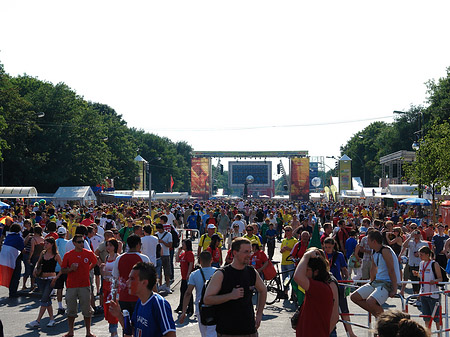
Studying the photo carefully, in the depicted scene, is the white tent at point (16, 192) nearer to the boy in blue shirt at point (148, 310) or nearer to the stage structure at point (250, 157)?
the boy in blue shirt at point (148, 310)

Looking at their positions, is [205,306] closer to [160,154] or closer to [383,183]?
[383,183]

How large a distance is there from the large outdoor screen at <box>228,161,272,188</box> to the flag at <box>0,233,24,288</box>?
390 feet

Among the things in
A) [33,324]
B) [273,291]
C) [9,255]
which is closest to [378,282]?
[33,324]

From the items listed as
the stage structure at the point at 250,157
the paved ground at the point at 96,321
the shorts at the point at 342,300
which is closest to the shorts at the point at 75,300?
the paved ground at the point at 96,321

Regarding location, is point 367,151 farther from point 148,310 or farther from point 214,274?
point 148,310

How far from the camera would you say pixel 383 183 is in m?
71.1

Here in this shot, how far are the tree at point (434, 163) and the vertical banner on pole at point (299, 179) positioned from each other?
68.1 m

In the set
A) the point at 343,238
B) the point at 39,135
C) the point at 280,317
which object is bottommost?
the point at 280,317

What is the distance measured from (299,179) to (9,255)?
9019cm

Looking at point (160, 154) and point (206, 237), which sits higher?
point (160, 154)

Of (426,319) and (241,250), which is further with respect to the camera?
(426,319)

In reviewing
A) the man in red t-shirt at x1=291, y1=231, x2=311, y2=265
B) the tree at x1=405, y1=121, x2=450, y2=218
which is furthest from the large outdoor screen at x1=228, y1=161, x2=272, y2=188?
the man in red t-shirt at x1=291, y1=231, x2=311, y2=265

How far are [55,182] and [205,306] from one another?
6362 cm

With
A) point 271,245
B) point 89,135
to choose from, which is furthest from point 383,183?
point 271,245
